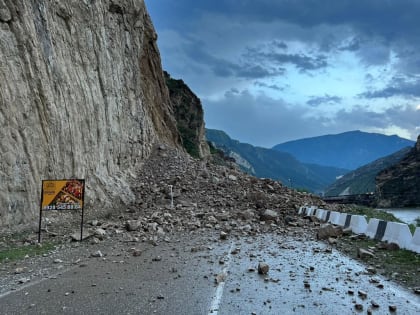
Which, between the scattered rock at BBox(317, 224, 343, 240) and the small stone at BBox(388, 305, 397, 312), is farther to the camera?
the scattered rock at BBox(317, 224, 343, 240)

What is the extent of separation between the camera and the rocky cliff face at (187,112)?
59.5 m

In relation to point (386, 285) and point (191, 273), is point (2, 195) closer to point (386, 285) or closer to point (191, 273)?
point (191, 273)

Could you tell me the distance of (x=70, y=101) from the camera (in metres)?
17.8

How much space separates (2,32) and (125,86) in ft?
42.0

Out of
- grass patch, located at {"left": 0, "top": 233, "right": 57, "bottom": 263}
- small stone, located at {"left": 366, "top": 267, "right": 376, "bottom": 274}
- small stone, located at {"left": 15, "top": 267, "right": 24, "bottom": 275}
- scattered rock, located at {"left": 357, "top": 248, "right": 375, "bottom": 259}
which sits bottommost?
grass patch, located at {"left": 0, "top": 233, "right": 57, "bottom": 263}

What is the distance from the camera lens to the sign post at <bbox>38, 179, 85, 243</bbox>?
11828 millimetres

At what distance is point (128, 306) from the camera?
5.43 m

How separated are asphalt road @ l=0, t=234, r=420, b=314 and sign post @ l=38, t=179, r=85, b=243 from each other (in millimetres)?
2819

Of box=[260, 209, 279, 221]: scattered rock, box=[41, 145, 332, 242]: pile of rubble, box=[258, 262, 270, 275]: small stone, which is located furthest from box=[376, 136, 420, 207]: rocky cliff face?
box=[258, 262, 270, 275]: small stone

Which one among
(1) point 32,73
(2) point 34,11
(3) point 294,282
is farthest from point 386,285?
(2) point 34,11

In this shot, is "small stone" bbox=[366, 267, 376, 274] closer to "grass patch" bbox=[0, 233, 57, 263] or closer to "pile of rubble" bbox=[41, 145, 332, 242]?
"pile of rubble" bbox=[41, 145, 332, 242]

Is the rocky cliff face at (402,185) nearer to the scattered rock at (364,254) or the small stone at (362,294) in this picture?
the scattered rock at (364,254)

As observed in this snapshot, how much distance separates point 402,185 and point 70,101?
81580mm

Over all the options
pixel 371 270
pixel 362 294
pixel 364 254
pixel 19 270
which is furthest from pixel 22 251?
pixel 364 254
